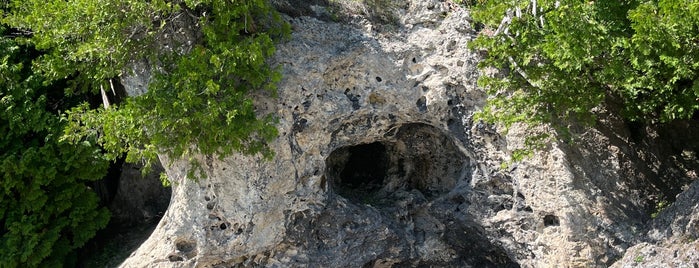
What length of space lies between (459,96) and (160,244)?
3.59 m

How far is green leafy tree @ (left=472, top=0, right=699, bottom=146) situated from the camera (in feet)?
19.9

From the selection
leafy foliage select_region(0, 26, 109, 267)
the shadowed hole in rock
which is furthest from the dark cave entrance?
leafy foliage select_region(0, 26, 109, 267)

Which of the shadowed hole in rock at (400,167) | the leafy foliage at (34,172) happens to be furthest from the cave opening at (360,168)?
the leafy foliage at (34,172)

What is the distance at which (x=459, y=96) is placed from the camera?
25.7 ft

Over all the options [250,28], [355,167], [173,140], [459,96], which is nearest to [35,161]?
[173,140]

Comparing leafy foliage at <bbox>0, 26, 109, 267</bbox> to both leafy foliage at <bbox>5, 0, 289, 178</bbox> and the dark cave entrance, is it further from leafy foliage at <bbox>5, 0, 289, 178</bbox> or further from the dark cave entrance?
the dark cave entrance

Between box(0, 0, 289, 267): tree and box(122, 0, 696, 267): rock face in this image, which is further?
box(122, 0, 696, 267): rock face

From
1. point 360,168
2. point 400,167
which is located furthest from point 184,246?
point 400,167

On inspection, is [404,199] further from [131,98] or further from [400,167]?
[131,98]

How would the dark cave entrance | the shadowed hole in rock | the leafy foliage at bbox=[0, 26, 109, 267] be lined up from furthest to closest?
1. the dark cave entrance
2. the shadowed hole in rock
3. the leafy foliage at bbox=[0, 26, 109, 267]

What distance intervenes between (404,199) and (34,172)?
14.1 ft

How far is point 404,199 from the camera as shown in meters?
8.40

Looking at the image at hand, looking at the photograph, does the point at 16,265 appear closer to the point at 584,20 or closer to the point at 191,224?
the point at 191,224

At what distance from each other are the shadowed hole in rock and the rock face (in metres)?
0.19
